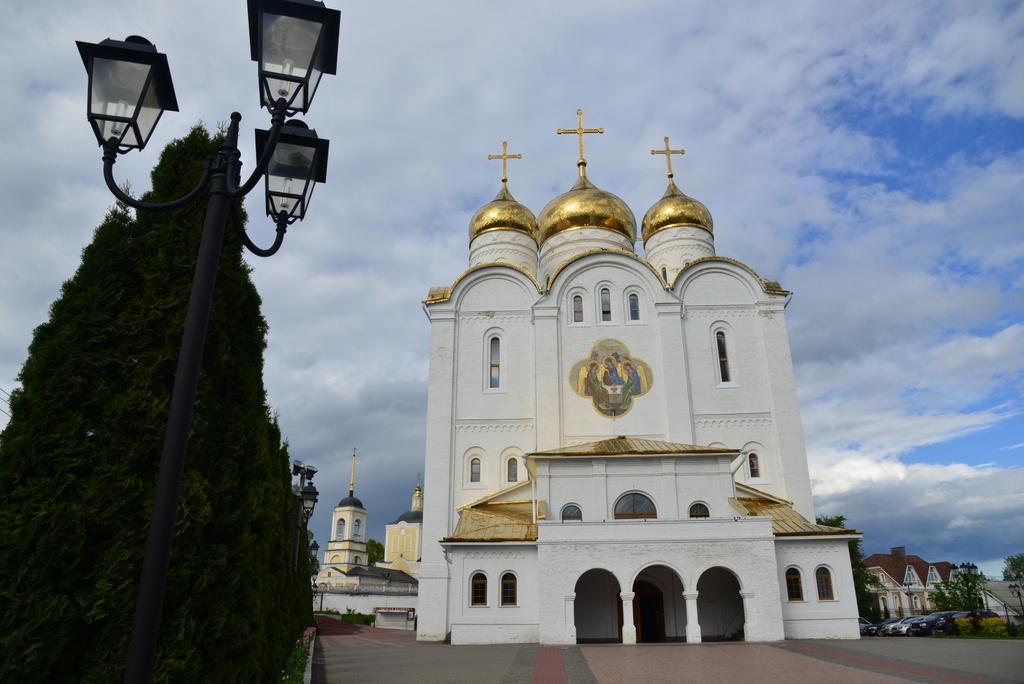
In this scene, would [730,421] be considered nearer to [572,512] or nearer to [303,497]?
[572,512]

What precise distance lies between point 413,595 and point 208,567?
157 feet

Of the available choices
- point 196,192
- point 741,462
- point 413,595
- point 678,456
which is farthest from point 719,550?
point 413,595

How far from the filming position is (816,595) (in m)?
20.3

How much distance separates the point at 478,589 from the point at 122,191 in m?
18.5

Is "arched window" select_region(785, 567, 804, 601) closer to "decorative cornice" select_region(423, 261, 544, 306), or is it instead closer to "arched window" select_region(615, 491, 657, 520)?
"arched window" select_region(615, 491, 657, 520)

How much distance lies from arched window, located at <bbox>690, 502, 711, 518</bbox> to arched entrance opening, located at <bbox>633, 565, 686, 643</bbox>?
210cm

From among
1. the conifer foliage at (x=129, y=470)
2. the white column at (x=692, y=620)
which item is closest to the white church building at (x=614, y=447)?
the white column at (x=692, y=620)

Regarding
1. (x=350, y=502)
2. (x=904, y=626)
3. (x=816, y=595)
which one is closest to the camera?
(x=816, y=595)

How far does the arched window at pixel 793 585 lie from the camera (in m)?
20.3

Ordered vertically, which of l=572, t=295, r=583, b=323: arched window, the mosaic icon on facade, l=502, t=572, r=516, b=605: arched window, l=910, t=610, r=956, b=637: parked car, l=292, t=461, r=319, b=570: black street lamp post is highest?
l=572, t=295, r=583, b=323: arched window

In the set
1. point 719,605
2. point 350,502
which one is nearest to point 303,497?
point 719,605

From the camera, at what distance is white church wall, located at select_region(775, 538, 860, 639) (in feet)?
65.4

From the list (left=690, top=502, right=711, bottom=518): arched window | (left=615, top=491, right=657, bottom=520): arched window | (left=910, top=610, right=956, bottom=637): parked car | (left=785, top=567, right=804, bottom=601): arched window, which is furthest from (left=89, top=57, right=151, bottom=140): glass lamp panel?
(left=910, top=610, right=956, bottom=637): parked car

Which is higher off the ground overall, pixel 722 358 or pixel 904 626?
pixel 722 358
